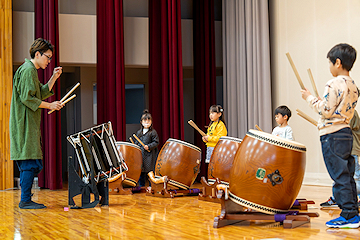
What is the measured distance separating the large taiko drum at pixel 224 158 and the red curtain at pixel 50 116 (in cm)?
263

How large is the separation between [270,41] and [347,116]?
13.3ft

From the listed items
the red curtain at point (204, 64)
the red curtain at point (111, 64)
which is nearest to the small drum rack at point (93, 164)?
the red curtain at point (111, 64)

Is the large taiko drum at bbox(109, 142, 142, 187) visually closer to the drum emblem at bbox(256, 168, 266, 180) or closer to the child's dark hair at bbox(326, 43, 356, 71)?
the drum emblem at bbox(256, 168, 266, 180)

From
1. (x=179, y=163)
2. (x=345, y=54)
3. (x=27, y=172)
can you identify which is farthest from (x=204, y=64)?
(x=345, y=54)

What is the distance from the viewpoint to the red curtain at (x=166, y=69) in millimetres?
5664

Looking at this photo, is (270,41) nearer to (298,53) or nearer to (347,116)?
(298,53)

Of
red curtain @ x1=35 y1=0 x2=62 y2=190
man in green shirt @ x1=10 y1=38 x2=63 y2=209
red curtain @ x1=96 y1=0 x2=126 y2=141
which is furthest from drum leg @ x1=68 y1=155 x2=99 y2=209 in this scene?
red curtain @ x1=96 y1=0 x2=126 y2=141

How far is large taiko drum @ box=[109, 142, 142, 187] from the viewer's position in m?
4.14

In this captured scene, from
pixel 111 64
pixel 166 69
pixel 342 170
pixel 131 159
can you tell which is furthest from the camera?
pixel 166 69

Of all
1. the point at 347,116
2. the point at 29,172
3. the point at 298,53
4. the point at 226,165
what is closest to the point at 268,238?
the point at 347,116

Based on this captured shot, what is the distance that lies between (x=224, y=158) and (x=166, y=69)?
2.73 m

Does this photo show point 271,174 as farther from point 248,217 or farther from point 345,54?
point 345,54

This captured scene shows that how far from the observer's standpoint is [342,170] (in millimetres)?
1947

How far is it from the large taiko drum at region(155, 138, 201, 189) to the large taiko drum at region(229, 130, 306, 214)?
157 cm
